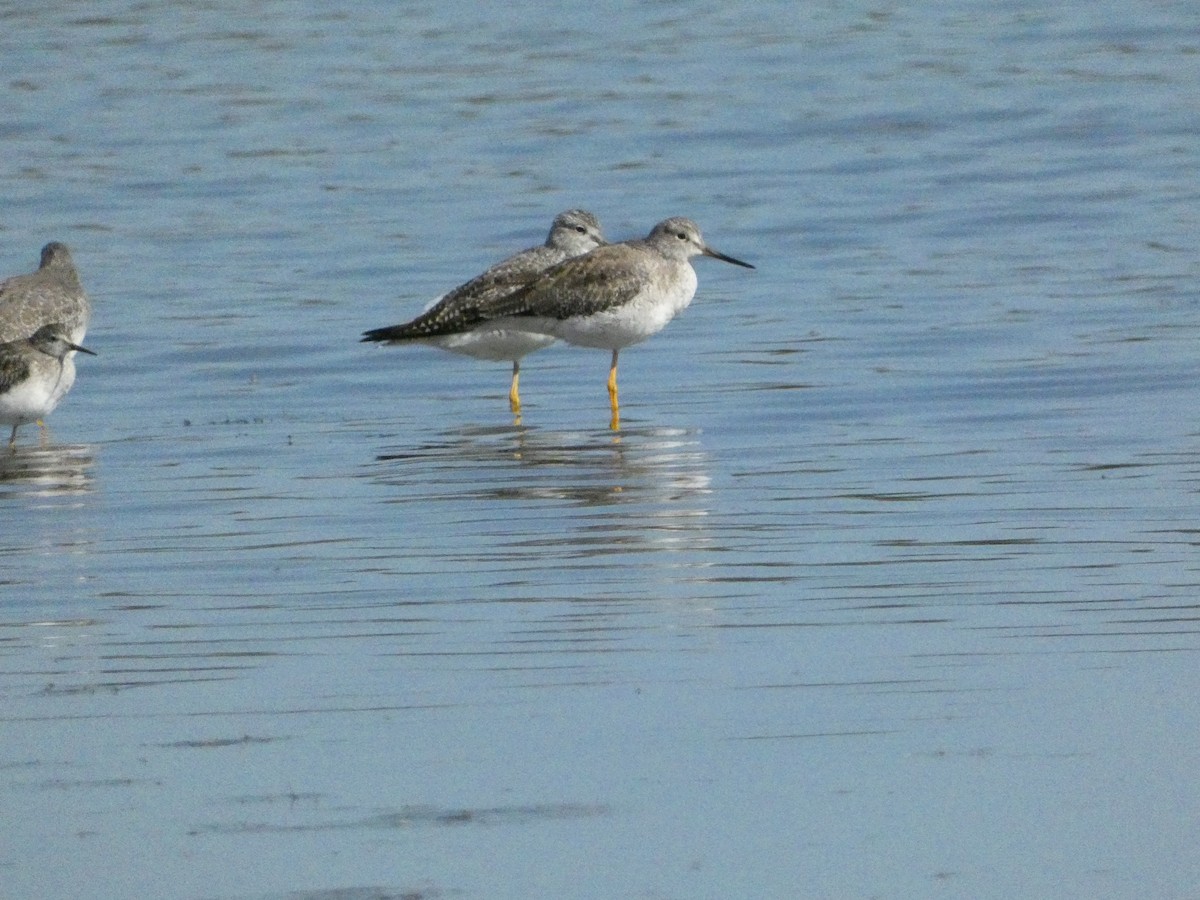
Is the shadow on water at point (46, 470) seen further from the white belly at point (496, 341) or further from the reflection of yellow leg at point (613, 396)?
the reflection of yellow leg at point (613, 396)

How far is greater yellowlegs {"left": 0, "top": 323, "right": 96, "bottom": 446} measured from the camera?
12.3 m

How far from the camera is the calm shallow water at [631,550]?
5.80m

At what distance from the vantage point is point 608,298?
43.6ft

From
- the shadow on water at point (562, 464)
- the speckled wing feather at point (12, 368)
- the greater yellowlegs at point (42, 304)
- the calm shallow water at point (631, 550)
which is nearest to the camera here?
the calm shallow water at point (631, 550)

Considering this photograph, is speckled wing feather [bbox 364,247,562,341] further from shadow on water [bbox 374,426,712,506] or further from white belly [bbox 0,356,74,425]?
white belly [bbox 0,356,74,425]

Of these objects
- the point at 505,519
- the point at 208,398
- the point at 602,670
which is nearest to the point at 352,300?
the point at 208,398

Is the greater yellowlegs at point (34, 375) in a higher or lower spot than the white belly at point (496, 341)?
higher

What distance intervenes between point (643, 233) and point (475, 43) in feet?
41.1

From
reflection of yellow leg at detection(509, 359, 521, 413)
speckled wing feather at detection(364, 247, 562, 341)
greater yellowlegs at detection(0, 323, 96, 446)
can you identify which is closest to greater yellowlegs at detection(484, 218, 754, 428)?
speckled wing feather at detection(364, 247, 562, 341)

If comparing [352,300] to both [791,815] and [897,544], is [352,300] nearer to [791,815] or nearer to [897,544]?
[897,544]

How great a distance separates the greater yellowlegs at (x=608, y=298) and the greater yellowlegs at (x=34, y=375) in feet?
8.23

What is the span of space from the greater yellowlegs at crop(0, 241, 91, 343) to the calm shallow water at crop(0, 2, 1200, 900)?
42cm

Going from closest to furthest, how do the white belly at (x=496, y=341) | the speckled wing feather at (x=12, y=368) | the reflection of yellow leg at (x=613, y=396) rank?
the speckled wing feather at (x=12, y=368) < the reflection of yellow leg at (x=613, y=396) < the white belly at (x=496, y=341)

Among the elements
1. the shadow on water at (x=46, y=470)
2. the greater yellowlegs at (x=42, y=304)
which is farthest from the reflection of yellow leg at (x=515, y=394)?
the greater yellowlegs at (x=42, y=304)
